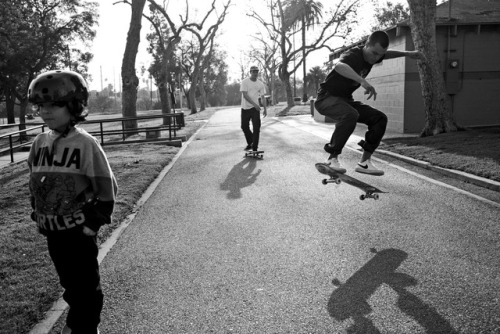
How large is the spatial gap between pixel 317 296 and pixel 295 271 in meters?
0.58

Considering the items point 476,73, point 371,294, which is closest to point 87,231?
point 371,294

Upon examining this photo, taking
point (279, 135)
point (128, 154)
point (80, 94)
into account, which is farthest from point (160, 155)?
point (80, 94)

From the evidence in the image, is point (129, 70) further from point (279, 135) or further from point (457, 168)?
point (457, 168)

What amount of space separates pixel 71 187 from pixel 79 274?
0.55m

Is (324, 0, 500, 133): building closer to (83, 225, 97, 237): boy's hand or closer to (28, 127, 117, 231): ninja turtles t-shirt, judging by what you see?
(28, 127, 117, 231): ninja turtles t-shirt

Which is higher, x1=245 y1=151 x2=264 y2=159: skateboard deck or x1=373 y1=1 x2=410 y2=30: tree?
x1=373 y1=1 x2=410 y2=30: tree

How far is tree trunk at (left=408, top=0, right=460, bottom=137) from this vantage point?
46.6 ft

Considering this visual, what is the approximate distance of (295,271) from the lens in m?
4.31

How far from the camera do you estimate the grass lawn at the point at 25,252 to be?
11.6 ft

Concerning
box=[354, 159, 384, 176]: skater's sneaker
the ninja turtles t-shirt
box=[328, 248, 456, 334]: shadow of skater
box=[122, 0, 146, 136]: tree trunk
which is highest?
box=[122, 0, 146, 136]: tree trunk

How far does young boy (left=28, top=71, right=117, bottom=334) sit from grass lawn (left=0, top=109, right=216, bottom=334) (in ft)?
2.46

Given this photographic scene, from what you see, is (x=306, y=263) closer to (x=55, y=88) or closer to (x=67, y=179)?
(x=67, y=179)

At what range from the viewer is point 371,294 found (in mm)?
3750

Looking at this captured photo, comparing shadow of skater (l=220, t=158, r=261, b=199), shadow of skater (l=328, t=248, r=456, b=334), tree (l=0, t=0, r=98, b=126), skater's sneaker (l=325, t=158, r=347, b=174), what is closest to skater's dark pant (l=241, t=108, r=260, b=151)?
shadow of skater (l=220, t=158, r=261, b=199)
